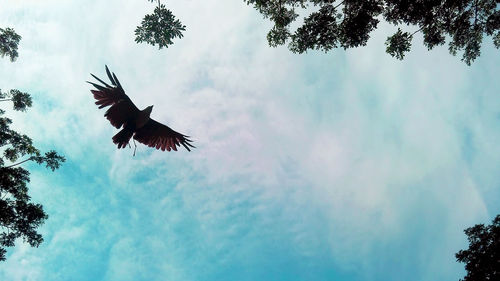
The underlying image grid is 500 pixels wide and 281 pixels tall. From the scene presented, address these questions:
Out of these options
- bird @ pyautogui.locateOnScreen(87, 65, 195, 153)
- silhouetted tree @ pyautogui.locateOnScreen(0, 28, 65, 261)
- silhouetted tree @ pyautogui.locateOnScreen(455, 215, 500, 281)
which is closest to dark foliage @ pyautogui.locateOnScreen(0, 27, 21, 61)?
silhouetted tree @ pyautogui.locateOnScreen(0, 28, 65, 261)

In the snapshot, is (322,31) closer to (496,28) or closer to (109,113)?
(496,28)

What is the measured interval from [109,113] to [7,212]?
9171mm

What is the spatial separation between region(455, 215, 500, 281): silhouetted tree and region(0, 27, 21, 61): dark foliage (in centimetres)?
2573

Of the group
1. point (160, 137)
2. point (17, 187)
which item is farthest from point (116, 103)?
point (17, 187)

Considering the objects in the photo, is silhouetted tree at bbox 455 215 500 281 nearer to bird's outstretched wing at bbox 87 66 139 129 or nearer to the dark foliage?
bird's outstretched wing at bbox 87 66 139 129

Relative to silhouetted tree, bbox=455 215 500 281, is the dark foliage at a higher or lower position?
higher

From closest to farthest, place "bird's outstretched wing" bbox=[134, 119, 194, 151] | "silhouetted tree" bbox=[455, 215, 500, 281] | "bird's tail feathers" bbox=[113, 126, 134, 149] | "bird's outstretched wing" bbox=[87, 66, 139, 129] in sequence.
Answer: "bird's outstretched wing" bbox=[87, 66, 139, 129] → "bird's tail feathers" bbox=[113, 126, 134, 149] → "bird's outstretched wing" bbox=[134, 119, 194, 151] → "silhouetted tree" bbox=[455, 215, 500, 281]

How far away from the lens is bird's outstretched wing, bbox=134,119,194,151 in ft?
31.5

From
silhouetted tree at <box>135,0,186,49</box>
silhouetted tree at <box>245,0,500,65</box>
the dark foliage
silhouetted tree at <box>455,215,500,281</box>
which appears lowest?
silhouetted tree at <box>455,215,500,281</box>

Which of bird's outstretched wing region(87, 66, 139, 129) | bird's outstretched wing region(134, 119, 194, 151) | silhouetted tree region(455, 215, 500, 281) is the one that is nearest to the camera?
bird's outstretched wing region(87, 66, 139, 129)

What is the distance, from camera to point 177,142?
9.75 meters

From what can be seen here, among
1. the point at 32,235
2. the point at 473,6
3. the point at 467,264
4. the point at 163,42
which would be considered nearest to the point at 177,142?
the point at 163,42

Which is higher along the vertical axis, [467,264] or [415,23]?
[415,23]

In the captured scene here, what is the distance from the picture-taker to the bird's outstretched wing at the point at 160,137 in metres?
9.60
